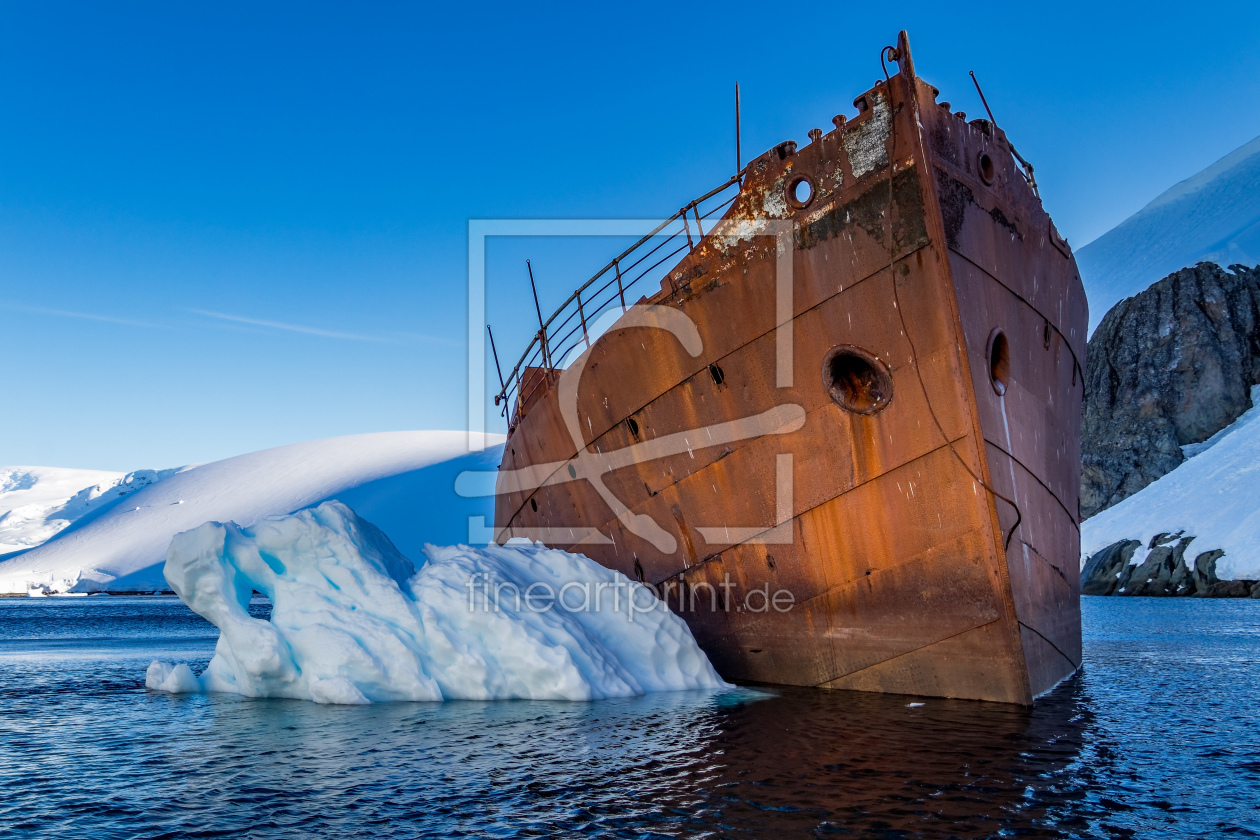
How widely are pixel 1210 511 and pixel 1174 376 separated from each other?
80.4 ft

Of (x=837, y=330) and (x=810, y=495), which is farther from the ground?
(x=837, y=330)

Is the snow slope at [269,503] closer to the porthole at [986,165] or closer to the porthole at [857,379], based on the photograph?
the porthole at [857,379]

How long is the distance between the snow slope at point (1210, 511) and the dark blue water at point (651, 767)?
30463 millimetres

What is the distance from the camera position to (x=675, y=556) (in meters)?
10.5

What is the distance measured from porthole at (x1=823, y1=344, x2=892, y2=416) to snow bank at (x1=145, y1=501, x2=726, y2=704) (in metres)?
3.38

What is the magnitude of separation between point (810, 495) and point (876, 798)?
4.05 metres

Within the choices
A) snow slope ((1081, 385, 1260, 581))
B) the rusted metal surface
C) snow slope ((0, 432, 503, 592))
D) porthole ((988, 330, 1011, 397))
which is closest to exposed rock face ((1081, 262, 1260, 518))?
snow slope ((1081, 385, 1260, 581))

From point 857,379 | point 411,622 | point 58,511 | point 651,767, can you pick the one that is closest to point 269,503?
point 58,511

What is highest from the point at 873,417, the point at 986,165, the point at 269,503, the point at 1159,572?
the point at 269,503

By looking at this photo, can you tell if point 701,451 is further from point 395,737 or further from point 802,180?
point 395,737

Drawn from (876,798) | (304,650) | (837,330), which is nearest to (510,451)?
(304,650)

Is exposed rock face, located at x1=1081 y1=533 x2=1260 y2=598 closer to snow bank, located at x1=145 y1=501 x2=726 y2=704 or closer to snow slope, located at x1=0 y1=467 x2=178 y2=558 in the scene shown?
Answer: snow bank, located at x1=145 y1=501 x2=726 y2=704

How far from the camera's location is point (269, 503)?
8275cm

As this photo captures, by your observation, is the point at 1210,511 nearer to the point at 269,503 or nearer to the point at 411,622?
the point at 411,622
